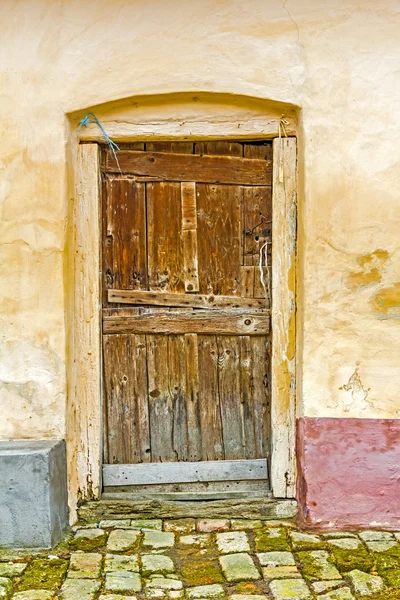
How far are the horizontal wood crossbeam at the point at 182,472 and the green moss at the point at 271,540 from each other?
1.27 feet

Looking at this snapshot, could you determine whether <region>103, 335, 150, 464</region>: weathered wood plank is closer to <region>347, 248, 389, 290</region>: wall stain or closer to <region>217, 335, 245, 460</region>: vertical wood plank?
<region>217, 335, 245, 460</region>: vertical wood plank

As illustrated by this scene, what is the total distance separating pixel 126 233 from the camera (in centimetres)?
398

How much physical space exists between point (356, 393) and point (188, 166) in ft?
5.42

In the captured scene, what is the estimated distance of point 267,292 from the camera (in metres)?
4.00

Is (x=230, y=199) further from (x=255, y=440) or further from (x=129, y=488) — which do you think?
(x=129, y=488)

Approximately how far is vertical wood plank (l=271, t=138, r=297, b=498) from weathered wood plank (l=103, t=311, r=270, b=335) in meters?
0.13

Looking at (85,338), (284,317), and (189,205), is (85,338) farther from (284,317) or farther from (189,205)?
(284,317)

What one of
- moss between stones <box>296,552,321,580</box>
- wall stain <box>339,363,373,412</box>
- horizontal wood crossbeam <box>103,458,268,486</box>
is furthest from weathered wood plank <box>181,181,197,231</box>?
moss between stones <box>296,552,321,580</box>

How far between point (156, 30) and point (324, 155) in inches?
46.1

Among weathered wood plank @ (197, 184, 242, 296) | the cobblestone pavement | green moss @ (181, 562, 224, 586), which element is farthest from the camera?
weathered wood plank @ (197, 184, 242, 296)

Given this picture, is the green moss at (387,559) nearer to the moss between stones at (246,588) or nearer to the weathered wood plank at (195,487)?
the moss between stones at (246,588)

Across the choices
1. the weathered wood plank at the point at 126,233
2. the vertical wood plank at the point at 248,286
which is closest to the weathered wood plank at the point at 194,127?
the weathered wood plank at the point at 126,233

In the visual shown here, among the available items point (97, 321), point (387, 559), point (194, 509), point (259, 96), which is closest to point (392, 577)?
point (387, 559)

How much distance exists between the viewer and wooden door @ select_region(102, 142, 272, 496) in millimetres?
3955
